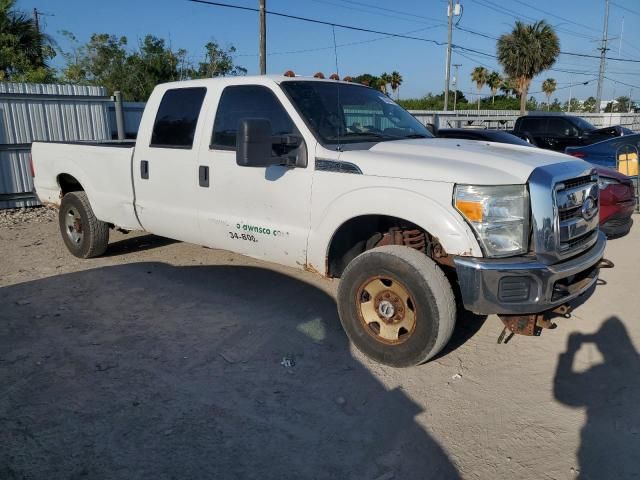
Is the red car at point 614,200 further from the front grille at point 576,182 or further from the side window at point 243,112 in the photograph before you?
the side window at point 243,112

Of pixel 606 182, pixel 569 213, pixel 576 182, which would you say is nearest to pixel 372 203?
pixel 569 213

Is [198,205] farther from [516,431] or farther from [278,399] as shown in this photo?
[516,431]

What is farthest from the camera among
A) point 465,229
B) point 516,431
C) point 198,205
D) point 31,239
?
point 31,239

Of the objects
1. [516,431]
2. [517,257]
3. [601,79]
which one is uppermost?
[601,79]

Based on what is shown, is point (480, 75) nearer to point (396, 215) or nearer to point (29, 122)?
point (29, 122)

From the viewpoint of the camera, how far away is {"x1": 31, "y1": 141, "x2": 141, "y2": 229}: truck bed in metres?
5.60

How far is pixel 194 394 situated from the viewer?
3.43 meters

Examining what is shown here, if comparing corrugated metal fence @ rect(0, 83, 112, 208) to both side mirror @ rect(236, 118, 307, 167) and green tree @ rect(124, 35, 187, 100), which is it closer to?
side mirror @ rect(236, 118, 307, 167)

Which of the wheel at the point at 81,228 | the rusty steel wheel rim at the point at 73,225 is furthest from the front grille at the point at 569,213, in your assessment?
the rusty steel wheel rim at the point at 73,225

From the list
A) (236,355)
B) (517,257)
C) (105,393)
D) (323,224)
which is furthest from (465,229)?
(105,393)

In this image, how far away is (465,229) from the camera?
328 cm

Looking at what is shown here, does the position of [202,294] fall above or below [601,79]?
below

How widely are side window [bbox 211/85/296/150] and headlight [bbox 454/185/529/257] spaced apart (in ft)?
5.19

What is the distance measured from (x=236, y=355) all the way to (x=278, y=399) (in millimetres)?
705
